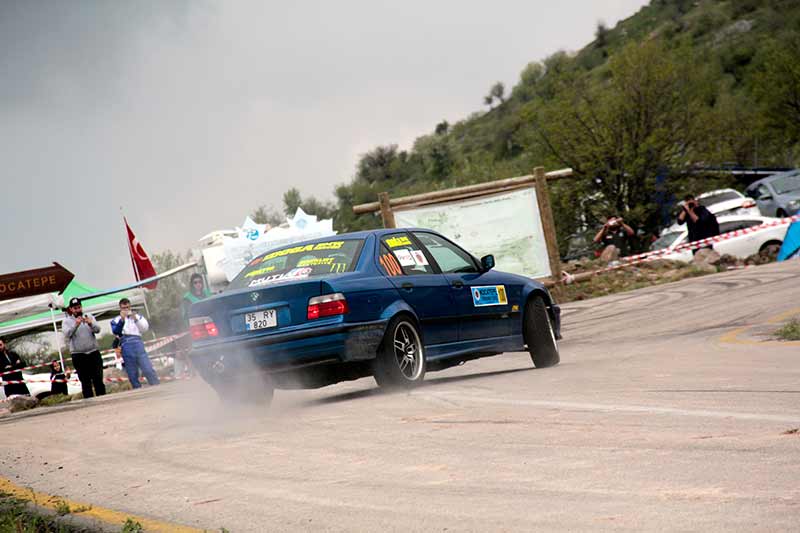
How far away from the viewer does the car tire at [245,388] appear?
8.87 m

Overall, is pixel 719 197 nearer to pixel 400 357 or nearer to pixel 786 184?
pixel 786 184

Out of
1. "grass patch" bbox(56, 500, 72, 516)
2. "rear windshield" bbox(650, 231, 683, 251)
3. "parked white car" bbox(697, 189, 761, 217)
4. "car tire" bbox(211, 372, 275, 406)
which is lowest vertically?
"rear windshield" bbox(650, 231, 683, 251)

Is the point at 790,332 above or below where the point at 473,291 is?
below

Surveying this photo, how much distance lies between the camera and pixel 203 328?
9102 mm

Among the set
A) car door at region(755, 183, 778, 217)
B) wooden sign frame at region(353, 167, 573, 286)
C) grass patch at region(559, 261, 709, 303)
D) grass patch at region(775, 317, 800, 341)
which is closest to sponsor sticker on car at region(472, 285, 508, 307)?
grass patch at region(775, 317, 800, 341)

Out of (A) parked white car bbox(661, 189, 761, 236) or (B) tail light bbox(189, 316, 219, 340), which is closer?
(B) tail light bbox(189, 316, 219, 340)

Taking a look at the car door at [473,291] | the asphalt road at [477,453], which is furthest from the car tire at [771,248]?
the car door at [473,291]

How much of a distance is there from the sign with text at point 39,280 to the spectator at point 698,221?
13.7 metres

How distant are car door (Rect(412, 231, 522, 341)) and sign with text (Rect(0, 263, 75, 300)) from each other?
27.1 ft

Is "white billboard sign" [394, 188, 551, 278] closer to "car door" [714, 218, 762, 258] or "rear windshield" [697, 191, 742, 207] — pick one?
"car door" [714, 218, 762, 258]

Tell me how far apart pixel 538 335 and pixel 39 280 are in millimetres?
9112

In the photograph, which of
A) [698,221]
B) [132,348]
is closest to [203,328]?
[132,348]

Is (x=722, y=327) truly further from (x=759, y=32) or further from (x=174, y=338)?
(x=759, y=32)

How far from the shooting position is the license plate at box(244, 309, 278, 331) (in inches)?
344
